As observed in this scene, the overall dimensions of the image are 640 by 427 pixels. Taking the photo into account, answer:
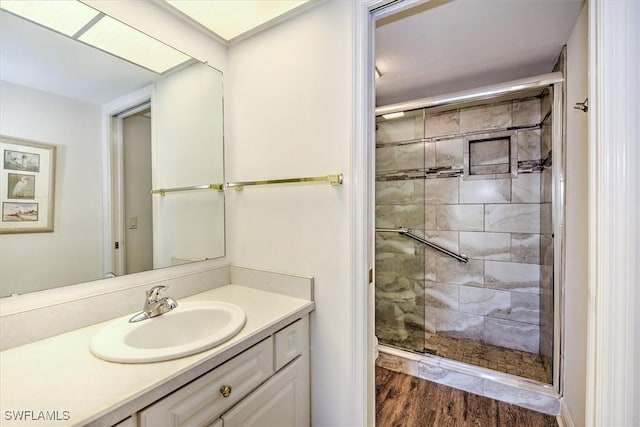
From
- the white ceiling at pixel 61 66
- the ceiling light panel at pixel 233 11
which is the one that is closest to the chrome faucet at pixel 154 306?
the white ceiling at pixel 61 66

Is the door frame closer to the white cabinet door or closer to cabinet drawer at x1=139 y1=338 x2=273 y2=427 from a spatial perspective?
cabinet drawer at x1=139 y1=338 x2=273 y2=427

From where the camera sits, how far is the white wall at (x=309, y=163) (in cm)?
120

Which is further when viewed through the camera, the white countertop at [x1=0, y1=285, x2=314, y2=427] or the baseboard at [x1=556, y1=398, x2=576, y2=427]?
the baseboard at [x1=556, y1=398, x2=576, y2=427]

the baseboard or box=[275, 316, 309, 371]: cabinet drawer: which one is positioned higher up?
box=[275, 316, 309, 371]: cabinet drawer

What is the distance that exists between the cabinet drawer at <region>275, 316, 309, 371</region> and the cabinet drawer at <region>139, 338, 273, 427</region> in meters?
0.05

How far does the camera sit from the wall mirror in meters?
0.92

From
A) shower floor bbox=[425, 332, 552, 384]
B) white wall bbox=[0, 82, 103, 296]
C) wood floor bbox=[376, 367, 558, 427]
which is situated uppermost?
white wall bbox=[0, 82, 103, 296]

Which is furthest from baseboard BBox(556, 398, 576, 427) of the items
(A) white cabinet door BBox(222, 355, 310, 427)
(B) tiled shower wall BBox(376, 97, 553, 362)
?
(A) white cabinet door BBox(222, 355, 310, 427)

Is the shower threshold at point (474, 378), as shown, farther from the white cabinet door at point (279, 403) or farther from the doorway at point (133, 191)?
the doorway at point (133, 191)

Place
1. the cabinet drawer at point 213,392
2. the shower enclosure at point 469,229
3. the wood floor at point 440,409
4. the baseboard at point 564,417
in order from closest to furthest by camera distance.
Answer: the cabinet drawer at point 213,392 < the baseboard at point 564,417 < the wood floor at point 440,409 < the shower enclosure at point 469,229

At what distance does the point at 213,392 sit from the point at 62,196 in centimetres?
90

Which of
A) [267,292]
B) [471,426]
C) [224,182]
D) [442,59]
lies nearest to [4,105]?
[224,182]

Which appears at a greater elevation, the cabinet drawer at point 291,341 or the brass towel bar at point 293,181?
the brass towel bar at point 293,181

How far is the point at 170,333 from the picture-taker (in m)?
1.11
